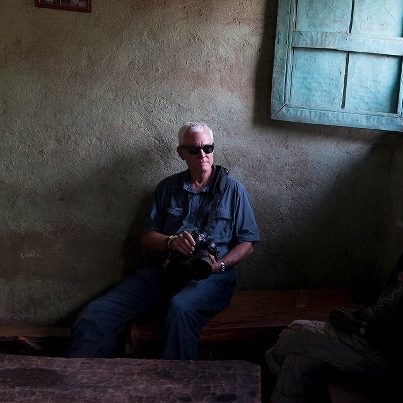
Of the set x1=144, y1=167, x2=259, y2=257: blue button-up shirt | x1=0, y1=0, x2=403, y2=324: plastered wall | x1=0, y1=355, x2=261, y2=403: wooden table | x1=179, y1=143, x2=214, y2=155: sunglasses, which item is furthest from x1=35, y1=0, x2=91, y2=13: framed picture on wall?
x1=0, y1=355, x2=261, y2=403: wooden table

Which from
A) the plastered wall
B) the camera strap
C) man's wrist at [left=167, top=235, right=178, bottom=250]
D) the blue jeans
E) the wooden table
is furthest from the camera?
the plastered wall

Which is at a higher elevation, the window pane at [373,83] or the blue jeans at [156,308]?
the window pane at [373,83]

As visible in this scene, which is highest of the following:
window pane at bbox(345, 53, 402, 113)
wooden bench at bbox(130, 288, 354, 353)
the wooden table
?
window pane at bbox(345, 53, 402, 113)

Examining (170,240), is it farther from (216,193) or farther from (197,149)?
(197,149)

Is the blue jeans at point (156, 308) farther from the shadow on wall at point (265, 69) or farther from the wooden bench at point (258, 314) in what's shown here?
the shadow on wall at point (265, 69)

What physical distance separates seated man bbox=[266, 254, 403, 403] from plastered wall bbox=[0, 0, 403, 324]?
41.2 inches

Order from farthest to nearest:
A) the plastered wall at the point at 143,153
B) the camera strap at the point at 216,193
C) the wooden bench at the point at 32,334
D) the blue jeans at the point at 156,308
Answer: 1. the wooden bench at the point at 32,334
2. the plastered wall at the point at 143,153
3. the camera strap at the point at 216,193
4. the blue jeans at the point at 156,308

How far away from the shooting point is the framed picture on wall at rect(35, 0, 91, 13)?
9.69ft

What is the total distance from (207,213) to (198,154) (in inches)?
13.5

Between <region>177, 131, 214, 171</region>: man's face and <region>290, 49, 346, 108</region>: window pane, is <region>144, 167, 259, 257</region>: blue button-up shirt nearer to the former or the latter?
<region>177, 131, 214, 171</region>: man's face

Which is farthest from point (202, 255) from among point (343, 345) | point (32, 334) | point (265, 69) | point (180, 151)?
point (32, 334)

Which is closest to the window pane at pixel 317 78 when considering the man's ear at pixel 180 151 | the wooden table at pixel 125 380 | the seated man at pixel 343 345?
the man's ear at pixel 180 151

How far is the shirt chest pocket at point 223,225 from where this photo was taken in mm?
2895

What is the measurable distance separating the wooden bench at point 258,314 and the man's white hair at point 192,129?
0.99 metres
